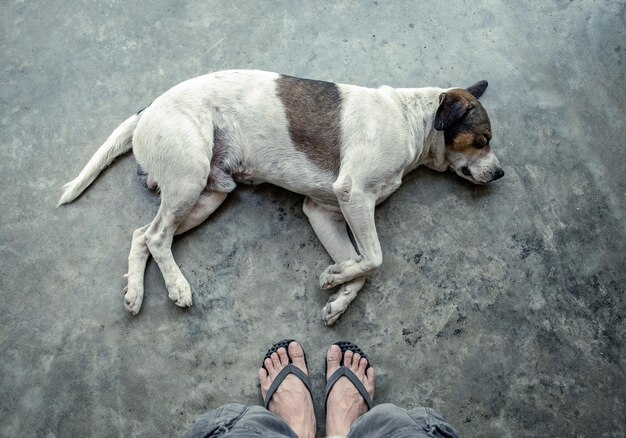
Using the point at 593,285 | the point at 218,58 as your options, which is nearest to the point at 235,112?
the point at 218,58

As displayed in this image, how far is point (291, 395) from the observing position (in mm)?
2902

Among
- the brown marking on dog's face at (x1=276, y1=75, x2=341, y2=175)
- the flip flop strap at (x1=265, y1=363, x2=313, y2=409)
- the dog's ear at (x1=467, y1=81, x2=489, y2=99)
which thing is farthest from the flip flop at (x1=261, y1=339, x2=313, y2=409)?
the dog's ear at (x1=467, y1=81, x2=489, y2=99)

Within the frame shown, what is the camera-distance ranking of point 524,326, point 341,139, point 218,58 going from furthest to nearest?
1. point 218,58
2. point 524,326
3. point 341,139

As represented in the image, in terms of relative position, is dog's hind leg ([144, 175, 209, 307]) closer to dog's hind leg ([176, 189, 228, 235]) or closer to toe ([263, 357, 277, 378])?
dog's hind leg ([176, 189, 228, 235])

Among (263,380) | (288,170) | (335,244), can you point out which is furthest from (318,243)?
(263,380)

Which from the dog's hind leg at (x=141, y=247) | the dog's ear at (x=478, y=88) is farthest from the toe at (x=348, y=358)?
the dog's ear at (x=478, y=88)

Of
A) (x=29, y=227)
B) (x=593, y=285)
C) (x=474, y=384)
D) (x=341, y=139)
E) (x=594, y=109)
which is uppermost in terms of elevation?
(x=341, y=139)

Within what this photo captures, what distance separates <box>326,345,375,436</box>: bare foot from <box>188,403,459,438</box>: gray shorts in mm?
201

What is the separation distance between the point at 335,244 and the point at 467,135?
0.92 m

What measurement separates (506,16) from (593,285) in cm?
184

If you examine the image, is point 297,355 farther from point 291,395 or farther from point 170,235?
point 170,235

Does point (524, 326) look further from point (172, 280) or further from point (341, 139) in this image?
point (172, 280)

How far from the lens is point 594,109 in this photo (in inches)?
143

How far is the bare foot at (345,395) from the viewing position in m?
2.84
